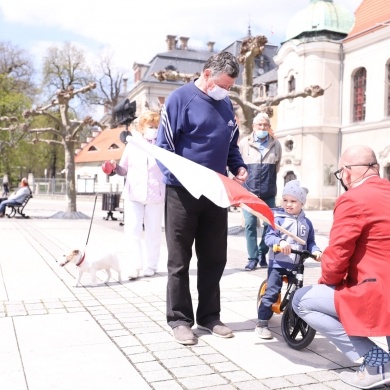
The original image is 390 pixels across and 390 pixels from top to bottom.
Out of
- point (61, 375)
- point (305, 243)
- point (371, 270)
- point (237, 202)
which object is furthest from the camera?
point (305, 243)

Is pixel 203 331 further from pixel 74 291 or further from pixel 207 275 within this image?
pixel 74 291

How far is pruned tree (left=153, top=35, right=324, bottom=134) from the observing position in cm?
1348

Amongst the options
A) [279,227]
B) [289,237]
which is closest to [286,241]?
[289,237]

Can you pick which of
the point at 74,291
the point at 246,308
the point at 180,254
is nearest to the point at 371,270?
the point at 180,254

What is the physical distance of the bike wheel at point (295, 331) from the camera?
389 centimetres

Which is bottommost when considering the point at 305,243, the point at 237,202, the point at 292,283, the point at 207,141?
the point at 292,283

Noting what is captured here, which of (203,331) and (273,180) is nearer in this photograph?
(203,331)

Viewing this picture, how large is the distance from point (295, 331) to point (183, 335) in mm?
842

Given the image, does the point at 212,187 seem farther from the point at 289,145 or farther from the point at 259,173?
the point at 289,145

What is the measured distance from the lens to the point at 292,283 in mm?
4320

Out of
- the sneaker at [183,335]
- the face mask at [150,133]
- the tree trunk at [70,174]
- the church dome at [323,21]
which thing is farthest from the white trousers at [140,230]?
the church dome at [323,21]

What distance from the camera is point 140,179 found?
6699 millimetres

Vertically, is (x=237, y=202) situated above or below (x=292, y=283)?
above

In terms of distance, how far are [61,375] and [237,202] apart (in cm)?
160
